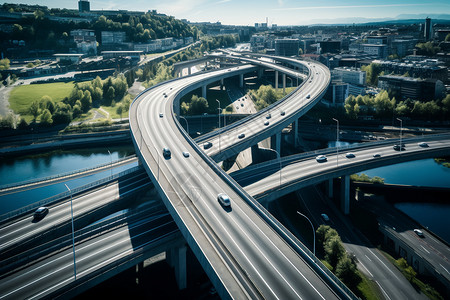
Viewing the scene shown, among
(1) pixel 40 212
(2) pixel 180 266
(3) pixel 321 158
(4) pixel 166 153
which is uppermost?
(4) pixel 166 153

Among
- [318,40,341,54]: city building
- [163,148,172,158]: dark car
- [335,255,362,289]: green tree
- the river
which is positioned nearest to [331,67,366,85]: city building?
the river

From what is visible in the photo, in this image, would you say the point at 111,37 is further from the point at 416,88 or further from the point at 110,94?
the point at 416,88

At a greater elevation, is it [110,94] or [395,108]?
[110,94]

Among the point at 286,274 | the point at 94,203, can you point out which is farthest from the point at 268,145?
the point at 286,274

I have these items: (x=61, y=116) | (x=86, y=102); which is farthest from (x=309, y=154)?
(x=86, y=102)

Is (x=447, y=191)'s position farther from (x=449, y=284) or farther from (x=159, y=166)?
(x=159, y=166)
